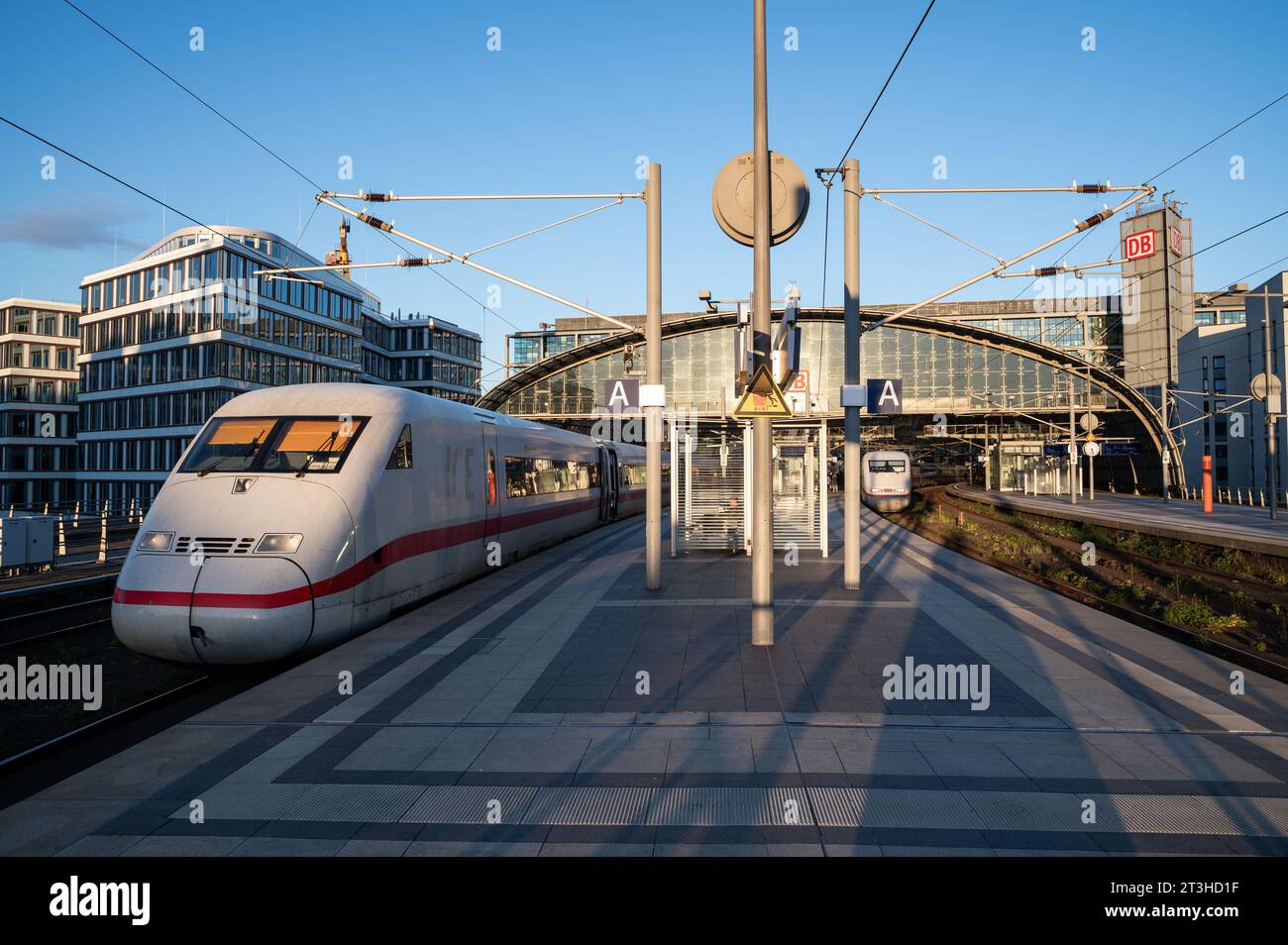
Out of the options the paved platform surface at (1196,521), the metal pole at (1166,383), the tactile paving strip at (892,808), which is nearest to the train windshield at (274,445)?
the tactile paving strip at (892,808)

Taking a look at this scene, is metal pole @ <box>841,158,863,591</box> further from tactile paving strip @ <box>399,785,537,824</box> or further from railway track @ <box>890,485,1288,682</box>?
tactile paving strip @ <box>399,785,537,824</box>

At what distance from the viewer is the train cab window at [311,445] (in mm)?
10109

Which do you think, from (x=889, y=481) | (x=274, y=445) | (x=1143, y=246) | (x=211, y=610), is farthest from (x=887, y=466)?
(x=211, y=610)

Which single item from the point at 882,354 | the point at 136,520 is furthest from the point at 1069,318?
the point at 136,520

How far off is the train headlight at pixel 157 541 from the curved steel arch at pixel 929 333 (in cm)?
4348

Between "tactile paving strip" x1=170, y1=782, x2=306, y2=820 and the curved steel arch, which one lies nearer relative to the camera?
"tactile paving strip" x1=170, y1=782, x2=306, y2=820

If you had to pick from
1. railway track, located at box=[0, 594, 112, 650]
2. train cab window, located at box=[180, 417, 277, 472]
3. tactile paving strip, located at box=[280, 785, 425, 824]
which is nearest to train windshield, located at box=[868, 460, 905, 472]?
railway track, located at box=[0, 594, 112, 650]

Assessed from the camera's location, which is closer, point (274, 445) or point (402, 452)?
point (274, 445)

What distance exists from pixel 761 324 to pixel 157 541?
746 centimetres

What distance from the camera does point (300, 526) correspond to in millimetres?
9242

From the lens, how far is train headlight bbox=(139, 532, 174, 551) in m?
8.99

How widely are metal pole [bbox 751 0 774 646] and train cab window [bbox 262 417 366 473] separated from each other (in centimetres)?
526

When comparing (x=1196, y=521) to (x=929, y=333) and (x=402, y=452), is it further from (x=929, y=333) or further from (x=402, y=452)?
(x=929, y=333)
